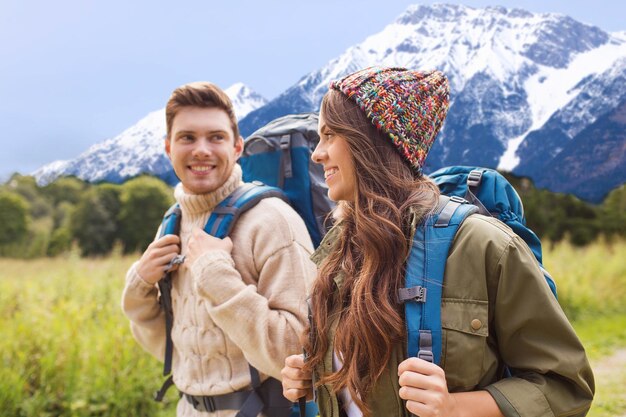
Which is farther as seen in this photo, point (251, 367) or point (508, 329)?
point (251, 367)

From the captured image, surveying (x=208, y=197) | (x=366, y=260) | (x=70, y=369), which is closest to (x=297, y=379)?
(x=366, y=260)

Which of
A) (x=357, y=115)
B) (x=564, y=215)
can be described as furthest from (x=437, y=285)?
(x=564, y=215)

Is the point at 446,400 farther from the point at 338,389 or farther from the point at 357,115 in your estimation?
the point at 357,115

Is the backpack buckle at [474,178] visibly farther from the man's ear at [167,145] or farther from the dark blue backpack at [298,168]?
the man's ear at [167,145]

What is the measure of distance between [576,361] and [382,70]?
0.89m

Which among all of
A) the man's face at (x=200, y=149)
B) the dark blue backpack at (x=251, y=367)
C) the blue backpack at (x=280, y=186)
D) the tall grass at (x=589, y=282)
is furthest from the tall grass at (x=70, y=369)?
the tall grass at (x=589, y=282)

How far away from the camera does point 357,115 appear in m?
1.47

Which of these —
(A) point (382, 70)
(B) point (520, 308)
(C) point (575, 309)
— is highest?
(A) point (382, 70)

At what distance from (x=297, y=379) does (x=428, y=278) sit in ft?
1.70

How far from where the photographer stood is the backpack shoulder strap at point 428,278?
1.25 meters

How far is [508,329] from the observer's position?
129cm

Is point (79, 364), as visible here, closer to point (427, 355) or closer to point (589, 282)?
point (427, 355)

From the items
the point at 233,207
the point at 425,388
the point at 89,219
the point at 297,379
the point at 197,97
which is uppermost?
the point at 197,97

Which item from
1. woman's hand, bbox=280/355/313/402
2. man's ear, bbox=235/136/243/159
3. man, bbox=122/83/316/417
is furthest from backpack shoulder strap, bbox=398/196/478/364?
man's ear, bbox=235/136/243/159
